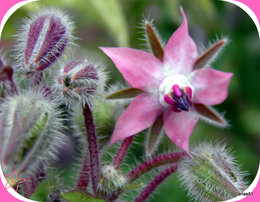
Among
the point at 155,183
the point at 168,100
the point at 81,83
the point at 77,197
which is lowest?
the point at 155,183

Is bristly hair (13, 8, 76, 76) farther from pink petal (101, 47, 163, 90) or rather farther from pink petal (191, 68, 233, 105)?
pink petal (191, 68, 233, 105)

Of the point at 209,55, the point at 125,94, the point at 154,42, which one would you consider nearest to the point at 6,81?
the point at 125,94

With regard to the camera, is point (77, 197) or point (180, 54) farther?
point (180, 54)

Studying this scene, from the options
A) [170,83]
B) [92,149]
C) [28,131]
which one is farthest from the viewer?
[170,83]

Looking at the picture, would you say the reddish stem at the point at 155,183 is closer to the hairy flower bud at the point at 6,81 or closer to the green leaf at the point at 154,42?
the green leaf at the point at 154,42

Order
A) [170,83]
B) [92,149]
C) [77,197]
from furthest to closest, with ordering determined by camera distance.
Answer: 1. [170,83]
2. [92,149]
3. [77,197]

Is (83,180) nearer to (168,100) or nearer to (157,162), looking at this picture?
(157,162)

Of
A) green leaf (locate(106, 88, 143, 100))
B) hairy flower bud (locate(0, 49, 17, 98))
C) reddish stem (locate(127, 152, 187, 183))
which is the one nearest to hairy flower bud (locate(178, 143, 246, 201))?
reddish stem (locate(127, 152, 187, 183))
